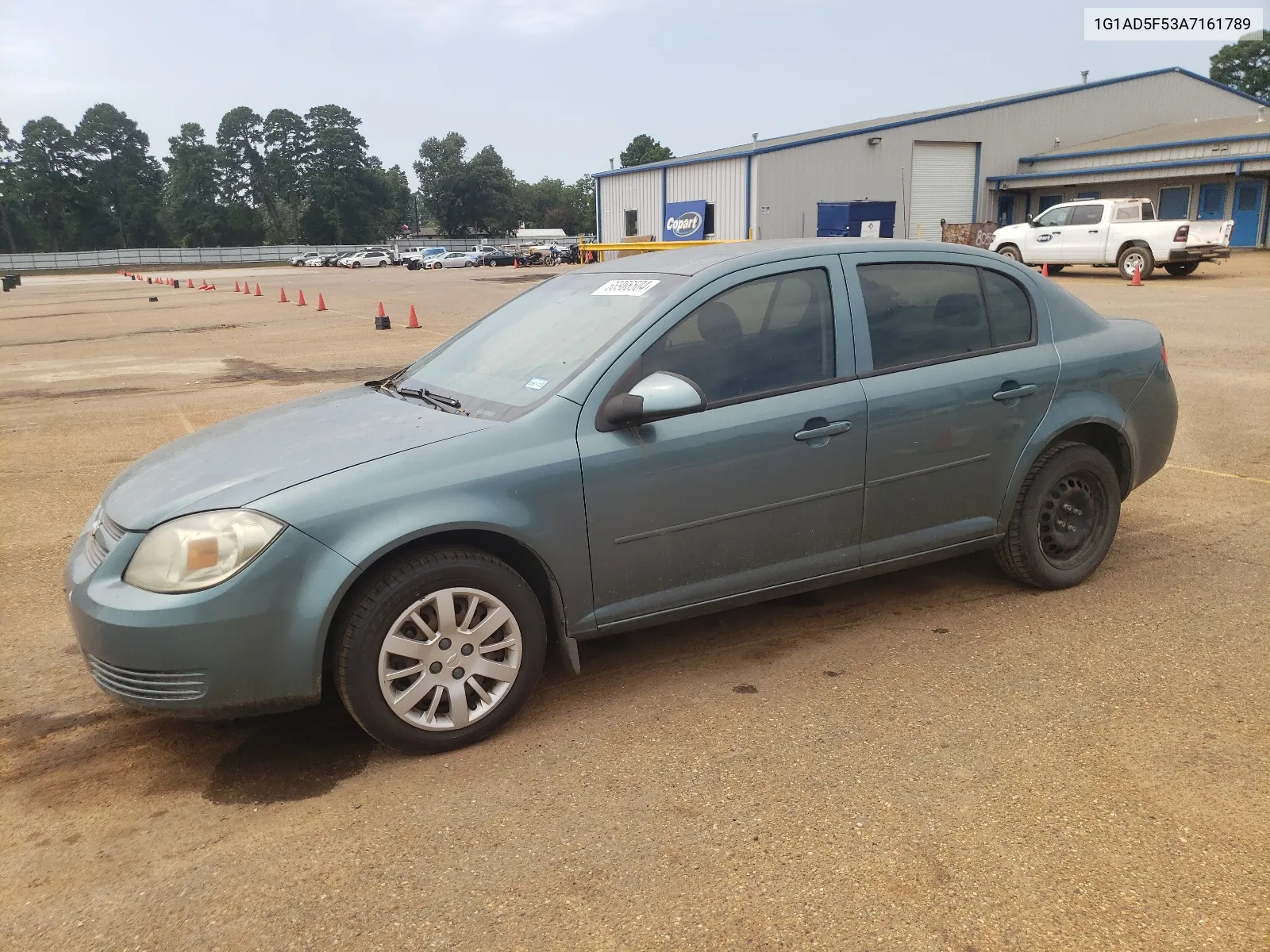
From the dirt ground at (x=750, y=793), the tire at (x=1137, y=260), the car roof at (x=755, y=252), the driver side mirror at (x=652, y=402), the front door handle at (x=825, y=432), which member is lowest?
the dirt ground at (x=750, y=793)

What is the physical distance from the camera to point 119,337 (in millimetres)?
18625

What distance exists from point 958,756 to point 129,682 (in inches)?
104

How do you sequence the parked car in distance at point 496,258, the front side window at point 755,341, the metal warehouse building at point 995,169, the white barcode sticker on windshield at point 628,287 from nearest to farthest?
the front side window at point 755,341, the white barcode sticker on windshield at point 628,287, the metal warehouse building at point 995,169, the parked car in distance at point 496,258

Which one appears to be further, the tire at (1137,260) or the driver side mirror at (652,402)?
the tire at (1137,260)

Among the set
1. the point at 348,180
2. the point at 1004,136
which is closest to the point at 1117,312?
the point at 1004,136

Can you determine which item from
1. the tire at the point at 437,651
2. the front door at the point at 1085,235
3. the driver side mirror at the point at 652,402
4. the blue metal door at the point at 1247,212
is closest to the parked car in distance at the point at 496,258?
the blue metal door at the point at 1247,212

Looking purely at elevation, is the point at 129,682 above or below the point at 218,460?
below

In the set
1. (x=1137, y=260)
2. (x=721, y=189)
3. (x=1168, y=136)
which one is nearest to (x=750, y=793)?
(x=1137, y=260)

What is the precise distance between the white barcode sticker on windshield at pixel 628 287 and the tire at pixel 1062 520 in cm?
190

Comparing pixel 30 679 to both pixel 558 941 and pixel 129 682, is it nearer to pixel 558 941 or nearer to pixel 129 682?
pixel 129 682

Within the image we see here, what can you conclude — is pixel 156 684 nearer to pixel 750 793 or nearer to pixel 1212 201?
pixel 750 793

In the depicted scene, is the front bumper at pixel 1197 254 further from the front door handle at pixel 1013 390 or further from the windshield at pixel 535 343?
the windshield at pixel 535 343

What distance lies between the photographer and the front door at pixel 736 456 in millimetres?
3430

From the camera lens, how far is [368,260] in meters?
73.0
